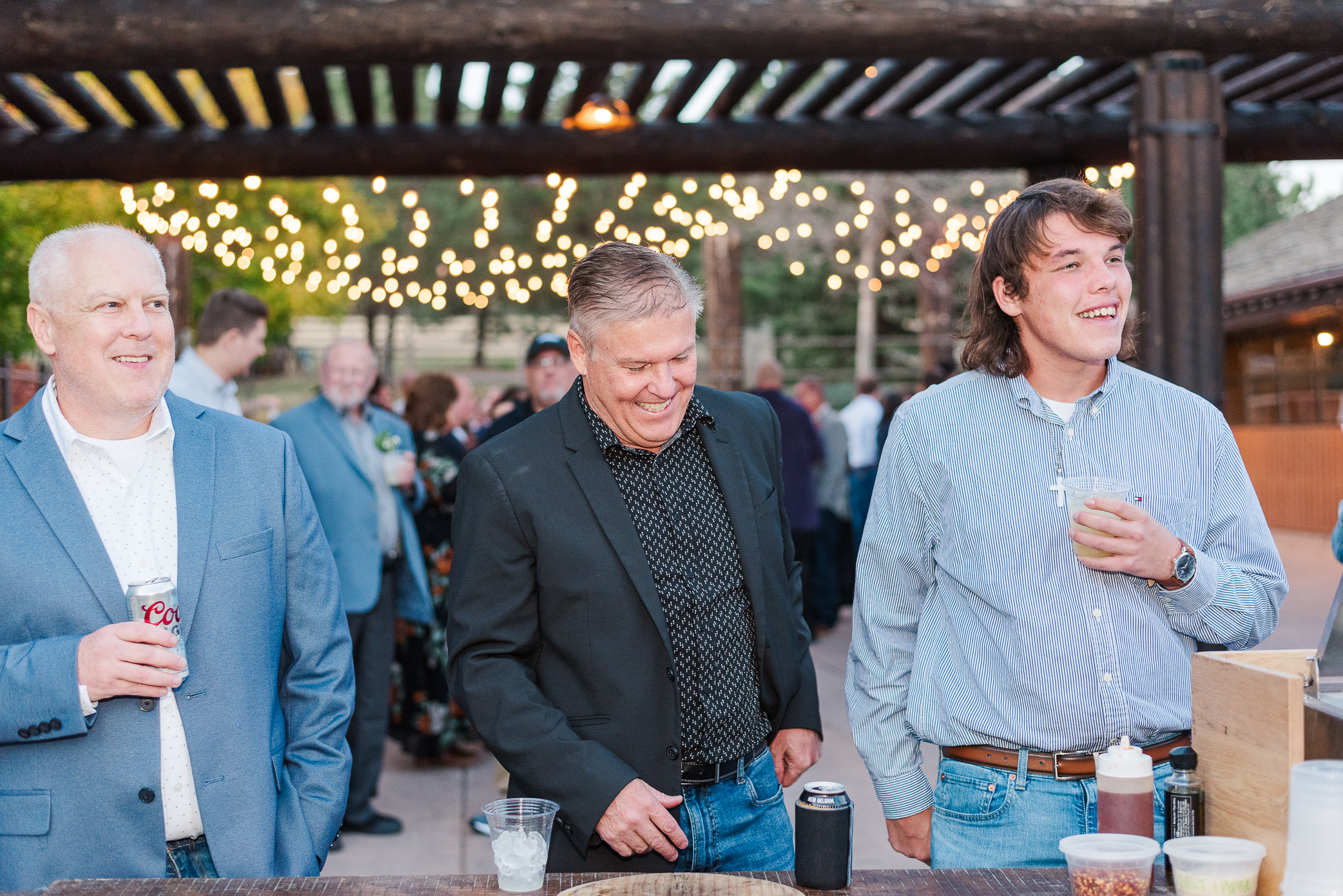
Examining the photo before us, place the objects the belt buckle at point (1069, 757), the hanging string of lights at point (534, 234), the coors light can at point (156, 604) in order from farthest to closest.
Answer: the hanging string of lights at point (534, 234)
the belt buckle at point (1069, 757)
the coors light can at point (156, 604)

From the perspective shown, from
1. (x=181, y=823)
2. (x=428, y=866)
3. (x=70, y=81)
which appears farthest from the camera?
(x=70, y=81)

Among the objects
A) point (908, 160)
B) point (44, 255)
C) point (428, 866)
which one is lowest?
point (428, 866)

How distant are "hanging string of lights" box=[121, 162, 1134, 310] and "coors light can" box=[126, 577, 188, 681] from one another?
2.92ft

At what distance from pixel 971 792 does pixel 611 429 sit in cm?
94

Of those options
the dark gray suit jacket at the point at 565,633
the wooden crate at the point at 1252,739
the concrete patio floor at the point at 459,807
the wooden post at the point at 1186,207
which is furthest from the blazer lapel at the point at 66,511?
the wooden post at the point at 1186,207

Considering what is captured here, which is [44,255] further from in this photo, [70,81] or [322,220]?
[322,220]

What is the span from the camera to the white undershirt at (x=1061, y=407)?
7.62ft

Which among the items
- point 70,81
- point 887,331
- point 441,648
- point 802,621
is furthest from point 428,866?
point 887,331

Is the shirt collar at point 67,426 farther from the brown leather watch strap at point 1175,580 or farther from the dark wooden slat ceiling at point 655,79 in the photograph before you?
the dark wooden slat ceiling at point 655,79

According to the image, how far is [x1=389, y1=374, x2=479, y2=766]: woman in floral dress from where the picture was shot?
6.00 meters

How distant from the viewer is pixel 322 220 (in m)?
19.0

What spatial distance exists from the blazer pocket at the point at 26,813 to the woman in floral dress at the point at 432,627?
12.6ft

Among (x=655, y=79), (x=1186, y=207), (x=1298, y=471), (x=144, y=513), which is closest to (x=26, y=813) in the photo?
(x=144, y=513)

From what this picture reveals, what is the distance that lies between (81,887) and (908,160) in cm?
606
